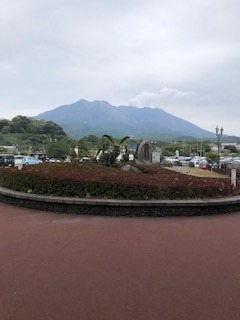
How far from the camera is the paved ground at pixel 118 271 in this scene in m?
2.97

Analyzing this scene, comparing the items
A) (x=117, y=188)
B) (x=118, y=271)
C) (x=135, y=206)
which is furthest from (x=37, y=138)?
(x=118, y=271)

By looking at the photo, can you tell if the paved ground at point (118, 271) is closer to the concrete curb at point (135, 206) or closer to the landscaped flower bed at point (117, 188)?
the concrete curb at point (135, 206)

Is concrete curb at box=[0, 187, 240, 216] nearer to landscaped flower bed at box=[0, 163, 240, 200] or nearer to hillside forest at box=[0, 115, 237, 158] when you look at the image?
landscaped flower bed at box=[0, 163, 240, 200]

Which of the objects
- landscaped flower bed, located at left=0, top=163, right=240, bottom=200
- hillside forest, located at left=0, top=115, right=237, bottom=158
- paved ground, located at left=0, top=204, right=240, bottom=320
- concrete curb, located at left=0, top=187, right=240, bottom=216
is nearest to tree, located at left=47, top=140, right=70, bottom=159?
hillside forest, located at left=0, top=115, right=237, bottom=158

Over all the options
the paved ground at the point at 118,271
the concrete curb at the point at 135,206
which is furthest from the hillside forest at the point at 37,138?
the paved ground at the point at 118,271

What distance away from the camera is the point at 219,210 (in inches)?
294

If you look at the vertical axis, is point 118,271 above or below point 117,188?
below

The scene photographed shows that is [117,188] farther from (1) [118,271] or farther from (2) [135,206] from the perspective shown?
(1) [118,271]

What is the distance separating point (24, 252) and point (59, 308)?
1.72 m

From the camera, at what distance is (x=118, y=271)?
3.86 m

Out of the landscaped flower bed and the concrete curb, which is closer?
the concrete curb

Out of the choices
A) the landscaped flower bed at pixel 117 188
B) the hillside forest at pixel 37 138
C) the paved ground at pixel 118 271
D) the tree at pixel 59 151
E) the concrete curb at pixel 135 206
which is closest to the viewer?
the paved ground at pixel 118 271

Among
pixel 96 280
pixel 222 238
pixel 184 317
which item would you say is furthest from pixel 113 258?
pixel 222 238

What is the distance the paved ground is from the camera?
2.97m
